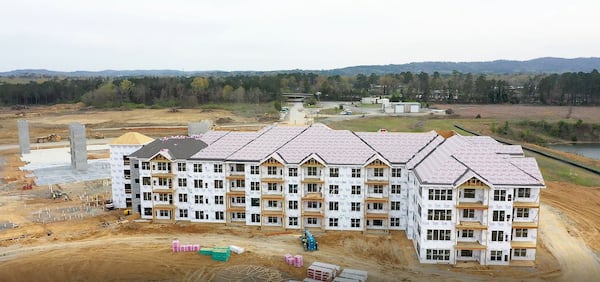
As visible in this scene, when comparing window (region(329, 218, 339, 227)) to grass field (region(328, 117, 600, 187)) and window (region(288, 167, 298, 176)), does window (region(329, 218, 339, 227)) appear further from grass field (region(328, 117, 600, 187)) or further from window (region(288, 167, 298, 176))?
grass field (region(328, 117, 600, 187))

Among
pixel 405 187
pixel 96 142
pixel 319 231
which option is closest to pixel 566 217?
pixel 405 187

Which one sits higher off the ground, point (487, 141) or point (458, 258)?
point (487, 141)

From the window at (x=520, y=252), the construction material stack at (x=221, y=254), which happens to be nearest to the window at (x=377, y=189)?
the window at (x=520, y=252)

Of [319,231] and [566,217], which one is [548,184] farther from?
[319,231]

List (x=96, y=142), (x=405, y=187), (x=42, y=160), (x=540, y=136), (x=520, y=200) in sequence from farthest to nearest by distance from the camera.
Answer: (x=540, y=136), (x=96, y=142), (x=42, y=160), (x=405, y=187), (x=520, y=200)

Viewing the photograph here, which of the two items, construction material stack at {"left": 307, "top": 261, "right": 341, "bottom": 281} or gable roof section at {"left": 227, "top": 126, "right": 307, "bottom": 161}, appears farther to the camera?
gable roof section at {"left": 227, "top": 126, "right": 307, "bottom": 161}

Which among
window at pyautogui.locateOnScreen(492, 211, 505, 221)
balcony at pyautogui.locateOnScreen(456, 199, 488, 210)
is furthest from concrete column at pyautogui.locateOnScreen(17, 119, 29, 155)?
window at pyautogui.locateOnScreen(492, 211, 505, 221)

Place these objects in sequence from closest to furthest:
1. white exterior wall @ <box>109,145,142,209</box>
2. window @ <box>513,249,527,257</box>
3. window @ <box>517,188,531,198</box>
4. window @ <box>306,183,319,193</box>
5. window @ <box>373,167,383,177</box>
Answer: window @ <box>517,188,531,198</box>
window @ <box>513,249,527,257</box>
window @ <box>373,167,383,177</box>
window @ <box>306,183,319,193</box>
white exterior wall @ <box>109,145,142,209</box>
